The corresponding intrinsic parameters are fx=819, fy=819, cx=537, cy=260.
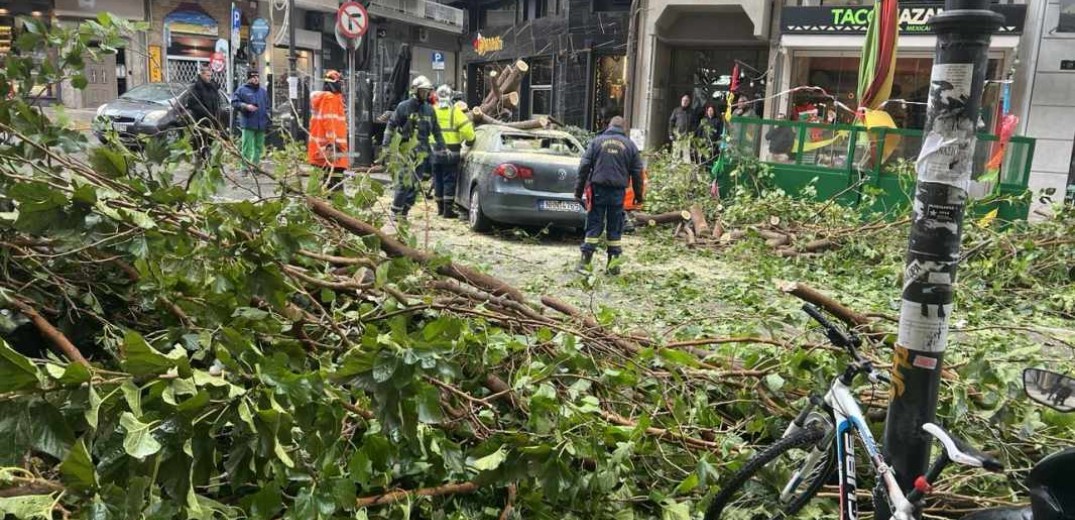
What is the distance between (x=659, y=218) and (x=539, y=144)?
2.01 m

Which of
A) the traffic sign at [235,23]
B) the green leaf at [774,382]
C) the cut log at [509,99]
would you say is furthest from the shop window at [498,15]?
the green leaf at [774,382]

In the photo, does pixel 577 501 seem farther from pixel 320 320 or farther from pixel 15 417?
pixel 15 417

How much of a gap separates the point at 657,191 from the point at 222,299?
401 inches

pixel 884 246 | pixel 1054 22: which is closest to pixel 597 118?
pixel 1054 22

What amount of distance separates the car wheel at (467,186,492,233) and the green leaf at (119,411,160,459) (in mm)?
8400

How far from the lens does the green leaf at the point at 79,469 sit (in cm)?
191

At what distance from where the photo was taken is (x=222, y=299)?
10.0 feet

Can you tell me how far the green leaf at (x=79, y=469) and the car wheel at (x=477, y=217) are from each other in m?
8.49

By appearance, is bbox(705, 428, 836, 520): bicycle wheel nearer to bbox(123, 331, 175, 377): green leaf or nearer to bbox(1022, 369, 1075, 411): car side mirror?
bbox(1022, 369, 1075, 411): car side mirror

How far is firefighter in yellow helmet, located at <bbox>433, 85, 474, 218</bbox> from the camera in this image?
11.5m

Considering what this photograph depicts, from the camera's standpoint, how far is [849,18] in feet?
61.6

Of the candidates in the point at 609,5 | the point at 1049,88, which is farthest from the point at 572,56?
the point at 1049,88

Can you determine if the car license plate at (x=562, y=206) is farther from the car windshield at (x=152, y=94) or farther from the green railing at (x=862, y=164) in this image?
the car windshield at (x=152, y=94)

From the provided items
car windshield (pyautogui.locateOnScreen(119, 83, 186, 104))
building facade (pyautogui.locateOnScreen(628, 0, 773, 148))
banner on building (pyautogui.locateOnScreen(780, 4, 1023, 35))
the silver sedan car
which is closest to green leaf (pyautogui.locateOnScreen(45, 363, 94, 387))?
the silver sedan car
